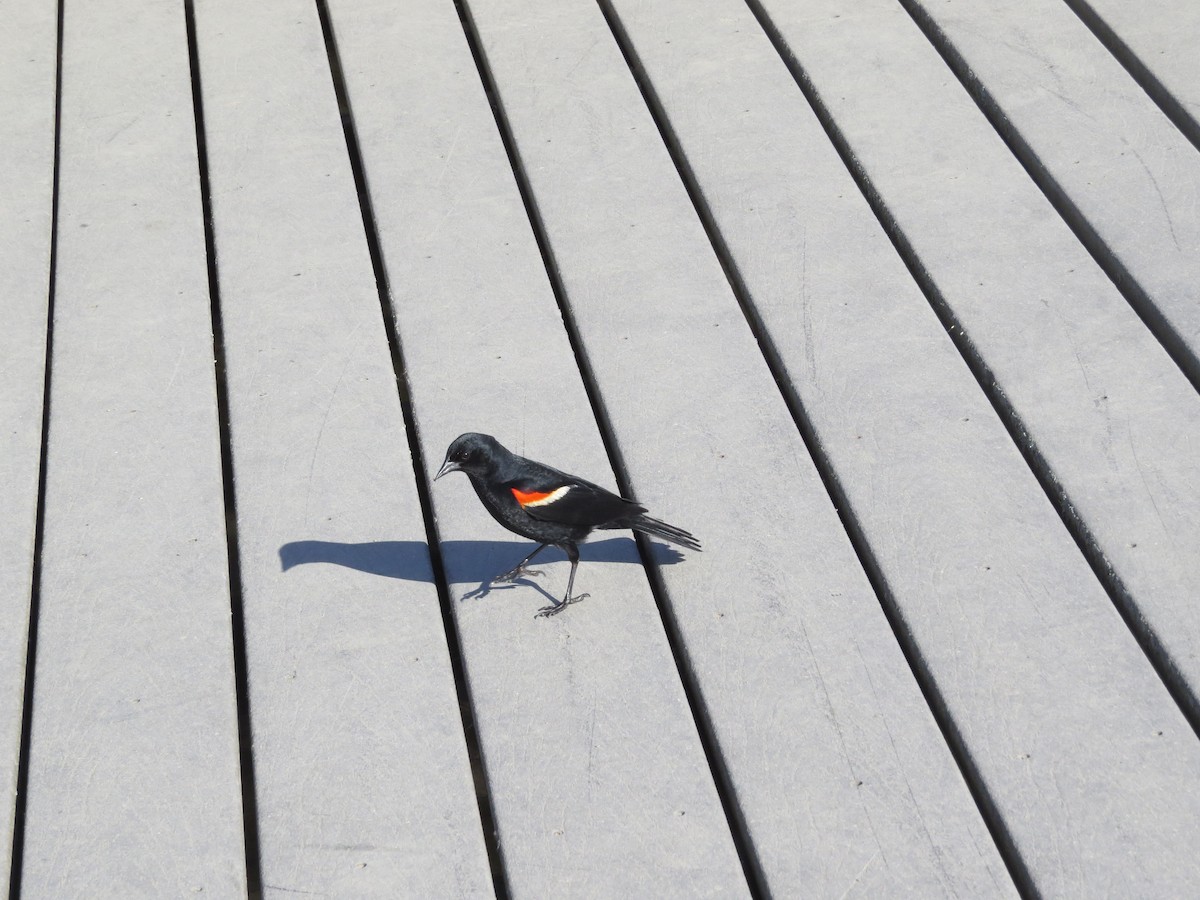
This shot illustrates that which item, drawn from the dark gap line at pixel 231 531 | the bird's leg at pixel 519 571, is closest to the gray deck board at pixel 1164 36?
the bird's leg at pixel 519 571

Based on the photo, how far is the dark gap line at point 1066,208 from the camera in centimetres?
396

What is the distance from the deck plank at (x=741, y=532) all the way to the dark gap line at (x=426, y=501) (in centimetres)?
54

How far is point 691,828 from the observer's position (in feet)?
Answer: 9.41

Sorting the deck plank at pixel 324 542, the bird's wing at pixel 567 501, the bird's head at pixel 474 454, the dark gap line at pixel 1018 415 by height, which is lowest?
the dark gap line at pixel 1018 415

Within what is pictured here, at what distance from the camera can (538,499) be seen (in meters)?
3.22

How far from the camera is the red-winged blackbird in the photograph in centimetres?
323

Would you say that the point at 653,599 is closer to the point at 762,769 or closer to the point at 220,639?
the point at 762,769

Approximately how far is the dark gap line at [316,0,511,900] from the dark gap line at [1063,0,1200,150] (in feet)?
9.16

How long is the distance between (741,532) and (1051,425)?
95cm

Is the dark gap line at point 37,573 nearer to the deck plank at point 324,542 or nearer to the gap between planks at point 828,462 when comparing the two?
the deck plank at point 324,542

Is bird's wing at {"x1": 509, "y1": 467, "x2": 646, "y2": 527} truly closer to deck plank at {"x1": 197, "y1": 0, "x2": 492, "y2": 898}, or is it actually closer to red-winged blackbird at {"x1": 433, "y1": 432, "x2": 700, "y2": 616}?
red-winged blackbird at {"x1": 433, "y1": 432, "x2": 700, "y2": 616}

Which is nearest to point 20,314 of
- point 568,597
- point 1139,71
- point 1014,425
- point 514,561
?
point 514,561

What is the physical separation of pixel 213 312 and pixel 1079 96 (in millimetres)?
3119

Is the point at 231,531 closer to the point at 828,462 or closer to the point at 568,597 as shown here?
the point at 568,597
